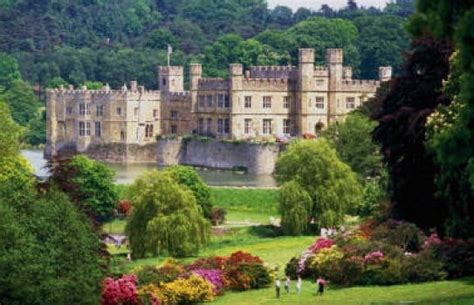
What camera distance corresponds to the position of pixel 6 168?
5266 cm

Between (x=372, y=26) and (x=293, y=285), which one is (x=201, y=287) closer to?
(x=293, y=285)

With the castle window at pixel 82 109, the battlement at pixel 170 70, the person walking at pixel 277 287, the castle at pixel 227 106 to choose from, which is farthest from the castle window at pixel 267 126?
the person walking at pixel 277 287

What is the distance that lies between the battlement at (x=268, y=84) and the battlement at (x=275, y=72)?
0.60 meters

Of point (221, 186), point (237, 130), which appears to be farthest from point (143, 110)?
point (221, 186)

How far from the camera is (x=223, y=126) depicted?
85.5 metres

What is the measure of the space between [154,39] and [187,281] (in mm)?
107436

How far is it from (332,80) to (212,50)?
41337 mm

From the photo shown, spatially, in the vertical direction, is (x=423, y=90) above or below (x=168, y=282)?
above

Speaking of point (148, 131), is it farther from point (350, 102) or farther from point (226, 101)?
point (350, 102)

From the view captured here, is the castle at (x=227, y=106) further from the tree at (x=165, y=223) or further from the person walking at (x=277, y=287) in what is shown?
the person walking at (x=277, y=287)

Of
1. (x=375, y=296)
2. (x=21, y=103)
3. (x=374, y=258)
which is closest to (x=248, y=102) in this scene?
(x=21, y=103)

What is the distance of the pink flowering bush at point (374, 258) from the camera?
1555 inches

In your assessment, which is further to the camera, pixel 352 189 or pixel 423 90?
pixel 352 189

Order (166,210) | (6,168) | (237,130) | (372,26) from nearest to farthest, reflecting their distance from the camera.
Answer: (166,210)
(6,168)
(237,130)
(372,26)
